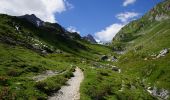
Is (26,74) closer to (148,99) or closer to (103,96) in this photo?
(103,96)

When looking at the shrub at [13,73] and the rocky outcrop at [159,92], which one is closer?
the shrub at [13,73]

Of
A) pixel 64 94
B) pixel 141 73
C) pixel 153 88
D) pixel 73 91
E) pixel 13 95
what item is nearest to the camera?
pixel 13 95

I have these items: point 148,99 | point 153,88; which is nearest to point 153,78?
point 153,88

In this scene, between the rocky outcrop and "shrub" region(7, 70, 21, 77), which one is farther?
the rocky outcrop

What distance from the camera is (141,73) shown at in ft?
352

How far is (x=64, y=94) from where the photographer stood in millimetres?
45656

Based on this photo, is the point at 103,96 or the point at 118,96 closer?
the point at 103,96

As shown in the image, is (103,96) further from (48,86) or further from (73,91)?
(48,86)

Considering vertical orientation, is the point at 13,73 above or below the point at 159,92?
above

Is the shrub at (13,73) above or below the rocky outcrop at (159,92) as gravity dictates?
above

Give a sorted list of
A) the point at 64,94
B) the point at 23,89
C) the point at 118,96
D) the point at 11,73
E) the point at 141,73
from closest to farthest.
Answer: the point at 23,89 < the point at 64,94 < the point at 118,96 < the point at 11,73 < the point at 141,73

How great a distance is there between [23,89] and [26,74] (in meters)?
23.1

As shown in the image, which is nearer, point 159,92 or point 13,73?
point 13,73

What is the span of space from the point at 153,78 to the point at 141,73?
13.9 metres
